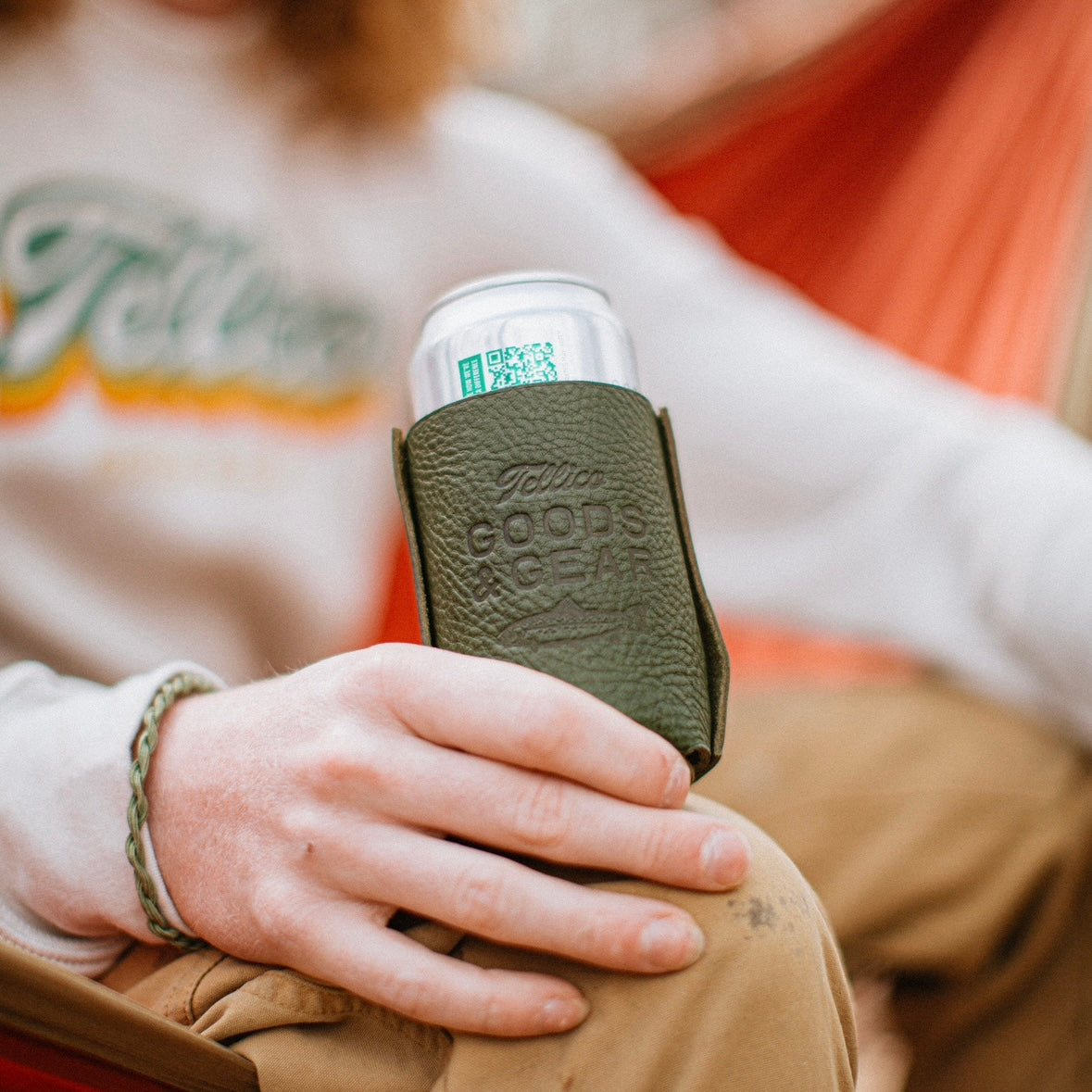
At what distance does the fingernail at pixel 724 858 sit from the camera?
0.98 feet

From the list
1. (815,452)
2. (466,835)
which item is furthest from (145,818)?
(815,452)

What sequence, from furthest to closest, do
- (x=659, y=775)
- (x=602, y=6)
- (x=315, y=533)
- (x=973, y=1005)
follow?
(x=602, y=6), (x=315, y=533), (x=973, y=1005), (x=659, y=775)

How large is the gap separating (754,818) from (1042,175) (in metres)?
0.79

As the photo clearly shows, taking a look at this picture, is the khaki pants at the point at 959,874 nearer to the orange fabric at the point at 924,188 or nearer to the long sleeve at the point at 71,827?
the orange fabric at the point at 924,188

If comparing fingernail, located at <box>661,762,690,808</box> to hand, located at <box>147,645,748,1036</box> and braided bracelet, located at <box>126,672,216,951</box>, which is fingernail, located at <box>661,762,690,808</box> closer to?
hand, located at <box>147,645,748,1036</box>

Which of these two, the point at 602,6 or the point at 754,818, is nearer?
the point at 754,818

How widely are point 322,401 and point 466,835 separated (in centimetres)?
56

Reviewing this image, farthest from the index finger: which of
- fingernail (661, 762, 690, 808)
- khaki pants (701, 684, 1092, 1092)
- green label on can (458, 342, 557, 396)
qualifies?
khaki pants (701, 684, 1092, 1092)

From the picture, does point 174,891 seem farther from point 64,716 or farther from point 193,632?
point 193,632

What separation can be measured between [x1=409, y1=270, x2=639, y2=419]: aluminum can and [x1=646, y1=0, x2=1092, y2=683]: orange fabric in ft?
2.08

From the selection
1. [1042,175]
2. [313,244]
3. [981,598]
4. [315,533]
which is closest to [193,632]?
[315,533]

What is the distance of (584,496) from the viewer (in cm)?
32

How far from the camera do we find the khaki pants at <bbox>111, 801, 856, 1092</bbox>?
30cm

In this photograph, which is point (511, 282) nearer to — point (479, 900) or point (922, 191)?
point (479, 900)
